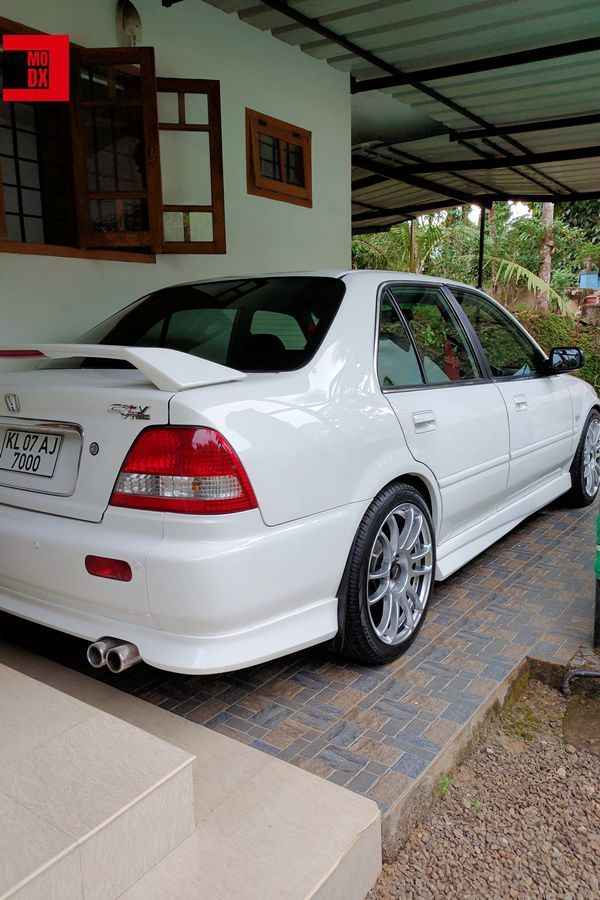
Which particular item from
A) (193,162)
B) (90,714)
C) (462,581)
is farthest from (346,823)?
(193,162)

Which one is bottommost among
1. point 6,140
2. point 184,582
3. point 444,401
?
point 184,582

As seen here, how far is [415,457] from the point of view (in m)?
2.83

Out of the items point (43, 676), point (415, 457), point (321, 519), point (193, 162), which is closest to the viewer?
point (321, 519)

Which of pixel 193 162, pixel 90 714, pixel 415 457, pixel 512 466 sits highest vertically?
Answer: pixel 193 162

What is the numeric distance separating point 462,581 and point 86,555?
7.22 ft

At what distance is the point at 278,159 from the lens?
5.76 meters

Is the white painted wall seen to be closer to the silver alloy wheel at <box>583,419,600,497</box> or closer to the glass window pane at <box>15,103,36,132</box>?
the glass window pane at <box>15,103,36,132</box>

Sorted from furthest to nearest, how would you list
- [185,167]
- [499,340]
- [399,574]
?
[185,167], [499,340], [399,574]

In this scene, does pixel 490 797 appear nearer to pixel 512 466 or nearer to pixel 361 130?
pixel 512 466

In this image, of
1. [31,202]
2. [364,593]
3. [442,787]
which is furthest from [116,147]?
[442,787]

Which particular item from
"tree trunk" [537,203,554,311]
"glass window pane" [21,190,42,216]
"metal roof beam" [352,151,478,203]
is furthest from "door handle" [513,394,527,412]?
"tree trunk" [537,203,554,311]

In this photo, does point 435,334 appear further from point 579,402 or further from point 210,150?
point 210,150

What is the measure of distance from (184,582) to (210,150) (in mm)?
3502

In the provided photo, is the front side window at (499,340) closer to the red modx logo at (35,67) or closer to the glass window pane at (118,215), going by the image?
the glass window pane at (118,215)
